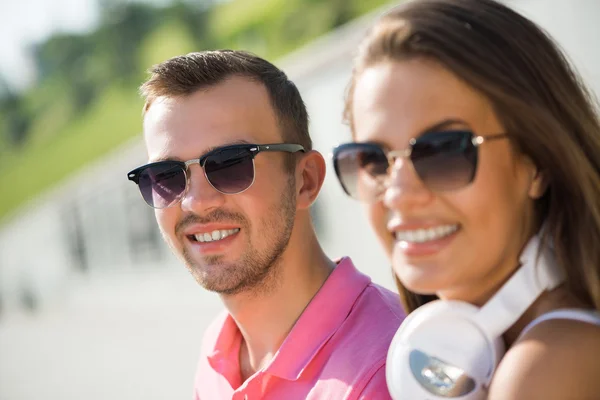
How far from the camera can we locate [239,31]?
673 inches

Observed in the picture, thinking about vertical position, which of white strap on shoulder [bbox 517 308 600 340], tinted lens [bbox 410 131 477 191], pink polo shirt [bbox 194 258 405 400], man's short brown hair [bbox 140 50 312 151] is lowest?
pink polo shirt [bbox 194 258 405 400]

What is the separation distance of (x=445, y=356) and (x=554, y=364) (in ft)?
0.74

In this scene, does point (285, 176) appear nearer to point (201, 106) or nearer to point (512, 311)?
point (201, 106)

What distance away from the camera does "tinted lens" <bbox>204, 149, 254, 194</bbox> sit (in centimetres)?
241

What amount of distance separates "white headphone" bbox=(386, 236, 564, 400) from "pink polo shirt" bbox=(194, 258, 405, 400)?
502mm

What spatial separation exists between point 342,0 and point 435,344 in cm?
1302

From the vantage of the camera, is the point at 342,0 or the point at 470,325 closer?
the point at 470,325

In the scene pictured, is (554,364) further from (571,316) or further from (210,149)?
(210,149)

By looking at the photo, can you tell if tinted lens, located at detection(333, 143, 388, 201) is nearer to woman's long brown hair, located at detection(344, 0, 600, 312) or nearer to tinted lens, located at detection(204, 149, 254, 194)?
woman's long brown hair, located at detection(344, 0, 600, 312)

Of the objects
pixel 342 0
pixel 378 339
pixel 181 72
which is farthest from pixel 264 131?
pixel 342 0

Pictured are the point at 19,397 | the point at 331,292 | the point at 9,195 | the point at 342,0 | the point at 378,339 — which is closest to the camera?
the point at 378,339

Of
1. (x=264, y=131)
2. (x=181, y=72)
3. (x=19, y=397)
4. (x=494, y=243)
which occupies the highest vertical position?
(x=181, y=72)

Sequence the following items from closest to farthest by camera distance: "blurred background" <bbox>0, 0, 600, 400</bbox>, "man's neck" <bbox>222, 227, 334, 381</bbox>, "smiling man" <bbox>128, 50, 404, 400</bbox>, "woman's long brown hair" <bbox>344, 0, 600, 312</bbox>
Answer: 1. "woman's long brown hair" <bbox>344, 0, 600, 312</bbox>
2. "smiling man" <bbox>128, 50, 404, 400</bbox>
3. "man's neck" <bbox>222, 227, 334, 381</bbox>
4. "blurred background" <bbox>0, 0, 600, 400</bbox>

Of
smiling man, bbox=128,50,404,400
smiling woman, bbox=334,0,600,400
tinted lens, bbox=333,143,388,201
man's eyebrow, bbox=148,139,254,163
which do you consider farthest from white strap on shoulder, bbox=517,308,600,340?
man's eyebrow, bbox=148,139,254,163
